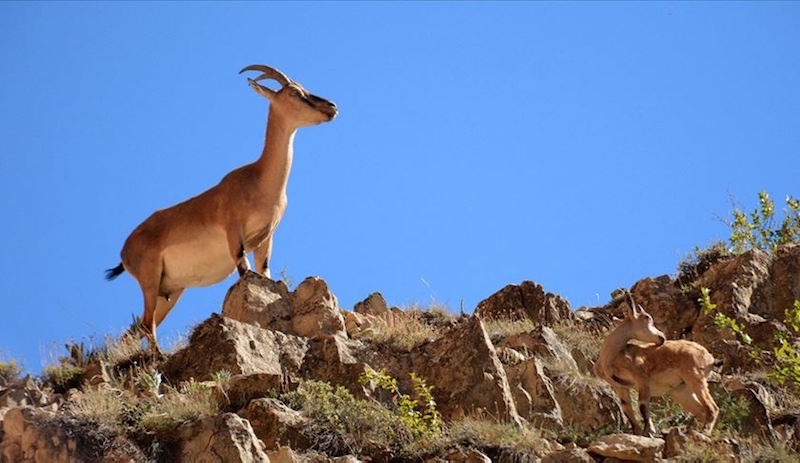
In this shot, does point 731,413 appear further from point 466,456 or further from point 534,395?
point 466,456

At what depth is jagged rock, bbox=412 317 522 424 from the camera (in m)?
15.6

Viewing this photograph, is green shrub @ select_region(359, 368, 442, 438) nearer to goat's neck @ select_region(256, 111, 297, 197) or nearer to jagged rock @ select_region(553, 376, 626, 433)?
jagged rock @ select_region(553, 376, 626, 433)

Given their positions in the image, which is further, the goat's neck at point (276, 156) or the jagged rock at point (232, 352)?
the goat's neck at point (276, 156)

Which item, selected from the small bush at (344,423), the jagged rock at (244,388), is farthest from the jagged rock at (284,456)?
the jagged rock at (244,388)

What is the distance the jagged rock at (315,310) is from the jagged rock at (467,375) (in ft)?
4.13

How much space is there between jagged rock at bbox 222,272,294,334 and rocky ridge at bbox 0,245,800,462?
0.02m

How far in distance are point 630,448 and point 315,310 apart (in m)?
4.52

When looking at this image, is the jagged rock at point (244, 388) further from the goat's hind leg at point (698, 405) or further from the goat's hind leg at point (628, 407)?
the goat's hind leg at point (698, 405)

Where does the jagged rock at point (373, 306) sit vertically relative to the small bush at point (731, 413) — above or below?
above

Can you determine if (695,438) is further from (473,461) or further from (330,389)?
(330,389)

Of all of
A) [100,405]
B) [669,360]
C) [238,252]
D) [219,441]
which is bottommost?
[219,441]

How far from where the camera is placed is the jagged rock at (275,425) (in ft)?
48.5

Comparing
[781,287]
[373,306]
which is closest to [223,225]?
[373,306]

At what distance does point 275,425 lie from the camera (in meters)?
14.8
